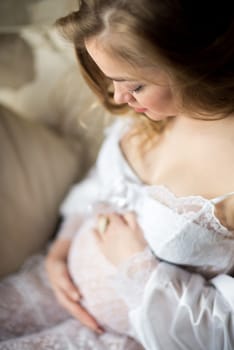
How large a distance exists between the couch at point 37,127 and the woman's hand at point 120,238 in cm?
20

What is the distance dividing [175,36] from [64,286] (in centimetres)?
60

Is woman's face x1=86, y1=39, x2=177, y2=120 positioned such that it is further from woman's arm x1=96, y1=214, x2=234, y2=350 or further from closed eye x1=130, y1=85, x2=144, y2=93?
woman's arm x1=96, y1=214, x2=234, y2=350

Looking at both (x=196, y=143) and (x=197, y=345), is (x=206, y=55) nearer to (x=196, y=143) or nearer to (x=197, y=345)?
(x=196, y=143)

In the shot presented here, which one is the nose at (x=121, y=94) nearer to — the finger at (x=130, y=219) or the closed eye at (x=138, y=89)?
the closed eye at (x=138, y=89)

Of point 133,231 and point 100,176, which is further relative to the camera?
point 100,176

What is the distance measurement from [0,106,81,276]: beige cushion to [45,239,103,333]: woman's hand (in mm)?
73

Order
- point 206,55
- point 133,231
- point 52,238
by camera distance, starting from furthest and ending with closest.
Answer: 1. point 52,238
2. point 133,231
3. point 206,55

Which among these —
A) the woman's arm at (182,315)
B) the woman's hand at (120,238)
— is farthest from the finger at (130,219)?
the woman's arm at (182,315)

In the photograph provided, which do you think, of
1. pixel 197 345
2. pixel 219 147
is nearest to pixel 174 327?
pixel 197 345

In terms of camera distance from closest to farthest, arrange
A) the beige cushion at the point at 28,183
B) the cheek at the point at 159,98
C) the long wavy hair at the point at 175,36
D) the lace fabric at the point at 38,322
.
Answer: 1. the long wavy hair at the point at 175,36
2. the cheek at the point at 159,98
3. the lace fabric at the point at 38,322
4. the beige cushion at the point at 28,183

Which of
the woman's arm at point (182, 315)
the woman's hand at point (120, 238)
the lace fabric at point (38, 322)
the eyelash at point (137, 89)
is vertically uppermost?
the eyelash at point (137, 89)

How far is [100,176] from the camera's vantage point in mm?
1141

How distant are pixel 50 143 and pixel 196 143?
0.41 meters

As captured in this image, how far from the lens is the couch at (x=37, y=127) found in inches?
44.6
